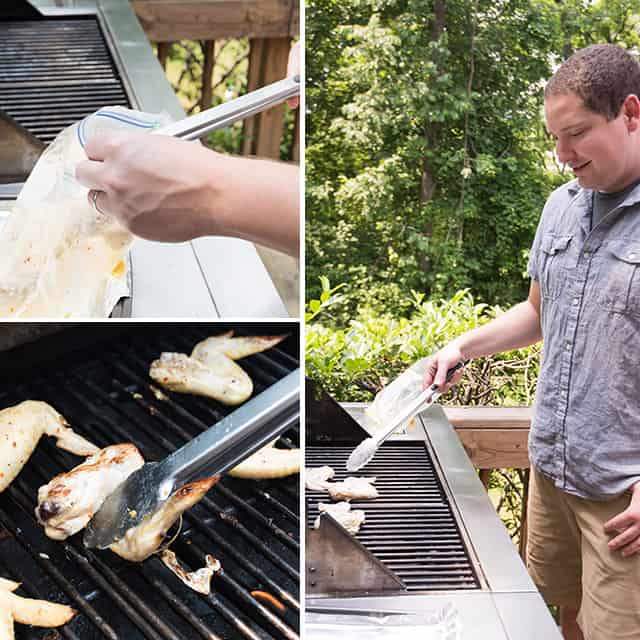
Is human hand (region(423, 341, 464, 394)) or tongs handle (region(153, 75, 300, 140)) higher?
tongs handle (region(153, 75, 300, 140))

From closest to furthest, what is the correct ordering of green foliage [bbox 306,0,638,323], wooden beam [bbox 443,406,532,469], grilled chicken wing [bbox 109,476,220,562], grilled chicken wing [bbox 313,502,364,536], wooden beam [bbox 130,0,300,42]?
grilled chicken wing [bbox 109,476,220,562] → grilled chicken wing [bbox 313,502,364,536] → wooden beam [bbox 443,406,532,469] → wooden beam [bbox 130,0,300,42] → green foliage [bbox 306,0,638,323]

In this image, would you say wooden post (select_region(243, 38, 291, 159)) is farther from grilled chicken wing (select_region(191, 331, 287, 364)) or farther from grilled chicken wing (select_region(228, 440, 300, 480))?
grilled chicken wing (select_region(228, 440, 300, 480))

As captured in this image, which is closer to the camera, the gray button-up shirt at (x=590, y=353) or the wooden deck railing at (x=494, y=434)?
the gray button-up shirt at (x=590, y=353)

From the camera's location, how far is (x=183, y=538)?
1006 millimetres

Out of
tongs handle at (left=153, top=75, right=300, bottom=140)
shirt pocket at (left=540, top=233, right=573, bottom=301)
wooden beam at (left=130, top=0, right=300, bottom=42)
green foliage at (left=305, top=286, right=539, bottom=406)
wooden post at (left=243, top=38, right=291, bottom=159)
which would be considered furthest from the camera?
wooden post at (left=243, top=38, right=291, bottom=159)

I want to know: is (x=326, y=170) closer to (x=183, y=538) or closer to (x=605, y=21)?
(x=605, y=21)

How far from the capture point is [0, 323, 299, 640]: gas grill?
35.4 inches

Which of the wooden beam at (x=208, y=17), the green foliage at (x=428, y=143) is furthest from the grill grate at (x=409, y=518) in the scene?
the green foliage at (x=428, y=143)

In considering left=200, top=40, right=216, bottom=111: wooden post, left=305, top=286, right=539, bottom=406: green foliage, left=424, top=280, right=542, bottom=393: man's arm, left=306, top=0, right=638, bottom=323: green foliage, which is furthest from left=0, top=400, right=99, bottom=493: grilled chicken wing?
left=306, top=0, right=638, bottom=323: green foliage

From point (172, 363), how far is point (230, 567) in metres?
0.40

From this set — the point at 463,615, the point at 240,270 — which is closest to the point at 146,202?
the point at 240,270

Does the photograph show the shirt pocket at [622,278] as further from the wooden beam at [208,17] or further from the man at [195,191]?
the wooden beam at [208,17]

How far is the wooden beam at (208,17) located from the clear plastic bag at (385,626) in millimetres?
2514

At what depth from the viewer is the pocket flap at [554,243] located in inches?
56.1
